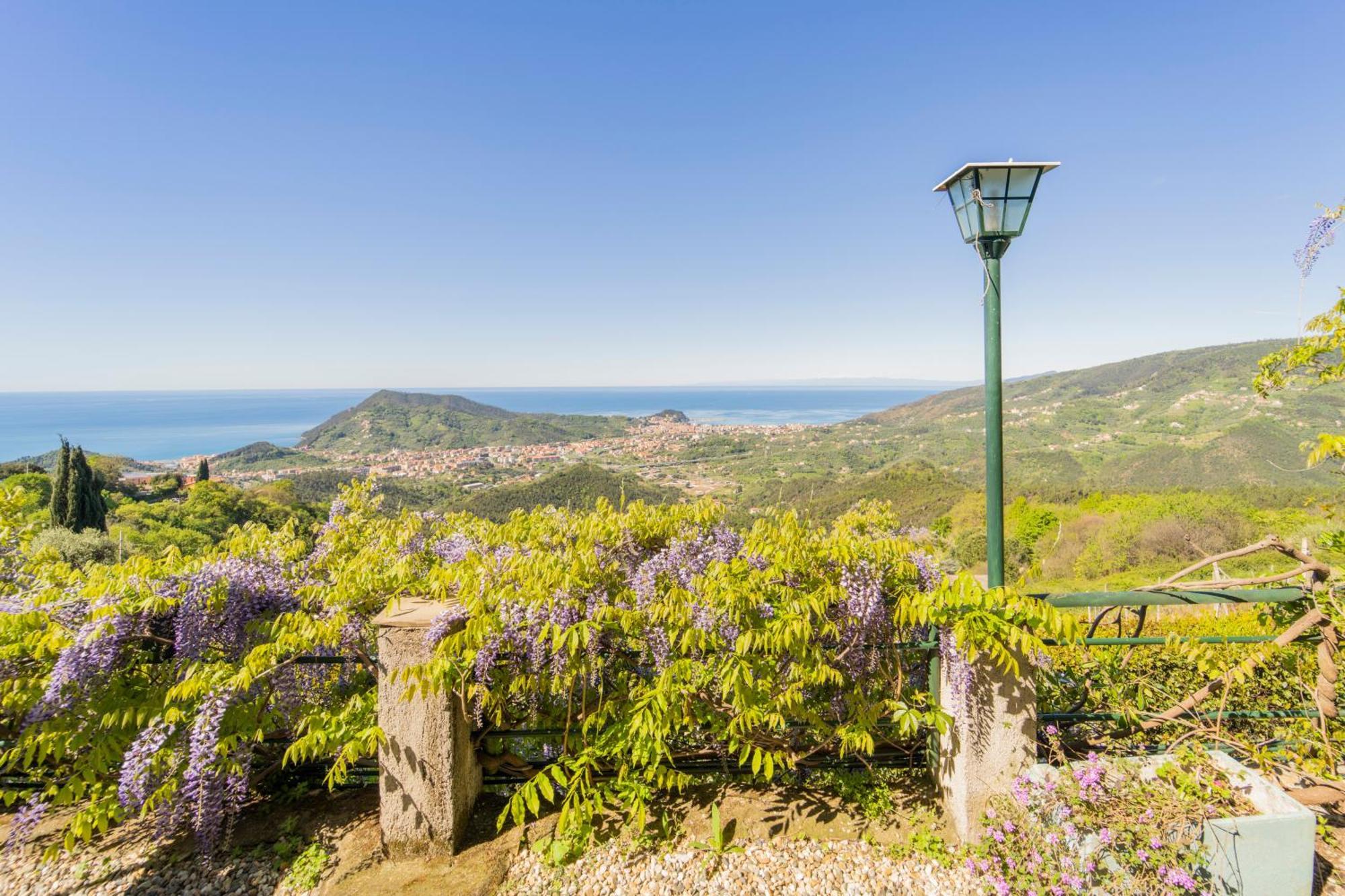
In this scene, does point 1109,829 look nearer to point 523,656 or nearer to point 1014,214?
point 523,656

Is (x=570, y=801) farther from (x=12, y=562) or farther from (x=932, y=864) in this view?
(x=12, y=562)

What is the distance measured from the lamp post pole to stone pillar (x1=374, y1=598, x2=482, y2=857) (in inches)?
93.2

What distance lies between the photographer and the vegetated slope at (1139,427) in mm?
49000

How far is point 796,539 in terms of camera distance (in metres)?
2.62

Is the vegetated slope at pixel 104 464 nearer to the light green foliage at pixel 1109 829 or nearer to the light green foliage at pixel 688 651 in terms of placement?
the light green foliage at pixel 688 651

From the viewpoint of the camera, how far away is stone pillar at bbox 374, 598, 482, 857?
8.07 ft

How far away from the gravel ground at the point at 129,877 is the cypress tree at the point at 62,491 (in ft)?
121

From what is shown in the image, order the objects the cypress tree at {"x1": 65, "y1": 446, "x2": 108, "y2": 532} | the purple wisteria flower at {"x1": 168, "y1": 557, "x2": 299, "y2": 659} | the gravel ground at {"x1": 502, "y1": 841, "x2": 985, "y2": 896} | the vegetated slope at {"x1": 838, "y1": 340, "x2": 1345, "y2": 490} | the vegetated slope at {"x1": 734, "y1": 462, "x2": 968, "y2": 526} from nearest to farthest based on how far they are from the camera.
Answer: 1. the gravel ground at {"x1": 502, "y1": 841, "x2": 985, "y2": 896}
2. the purple wisteria flower at {"x1": 168, "y1": 557, "x2": 299, "y2": 659}
3. the cypress tree at {"x1": 65, "y1": 446, "x2": 108, "y2": 532}
4. the vegetated slope at {"x1": 734, "y1": 462, "x2": 968, "y2": 526}
5. the vegetated slope at {"x1": 838, "y1": 340, "x2": 1345, "y2": 490}

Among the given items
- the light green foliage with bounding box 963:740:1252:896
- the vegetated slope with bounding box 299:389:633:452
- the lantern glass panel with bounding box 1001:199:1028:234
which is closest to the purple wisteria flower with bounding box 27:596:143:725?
the light green foliage with bounding box 963:740:1252:896

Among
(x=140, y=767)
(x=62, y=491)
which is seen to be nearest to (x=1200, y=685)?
(x=140, y=767)

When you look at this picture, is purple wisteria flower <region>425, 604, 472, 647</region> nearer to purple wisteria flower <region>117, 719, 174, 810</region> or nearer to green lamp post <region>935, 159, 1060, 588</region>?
purple wisteria flower <region>117, 719, 174, 810</region>

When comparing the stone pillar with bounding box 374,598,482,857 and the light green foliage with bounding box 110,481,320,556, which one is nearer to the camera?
the stone pillar with bounding box 374,598,482,857

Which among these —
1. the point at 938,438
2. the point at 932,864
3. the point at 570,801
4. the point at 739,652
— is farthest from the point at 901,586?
the point at 938,438

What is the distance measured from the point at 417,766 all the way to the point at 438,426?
326 feet
